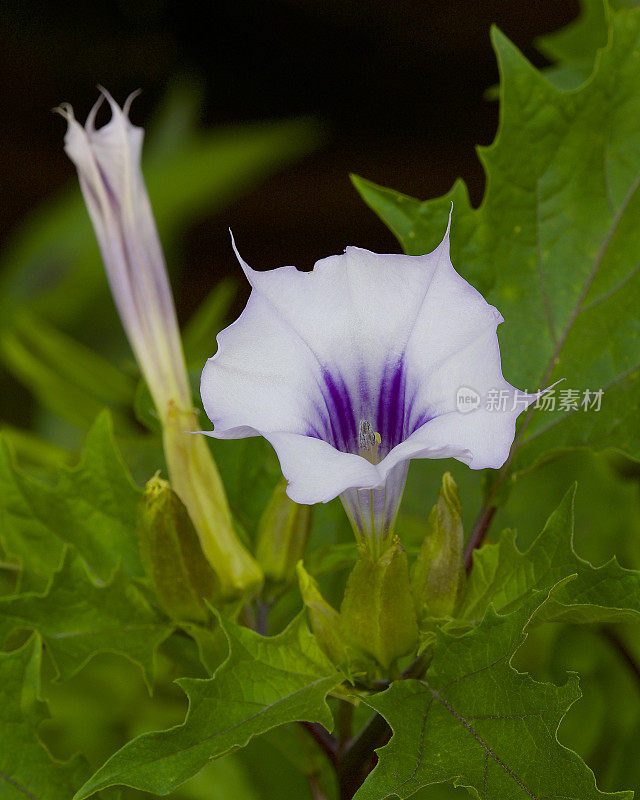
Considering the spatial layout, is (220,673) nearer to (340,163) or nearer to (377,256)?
(377,256)

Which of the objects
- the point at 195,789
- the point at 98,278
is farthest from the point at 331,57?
the point at 195,789

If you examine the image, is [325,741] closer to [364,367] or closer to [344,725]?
[344,725]

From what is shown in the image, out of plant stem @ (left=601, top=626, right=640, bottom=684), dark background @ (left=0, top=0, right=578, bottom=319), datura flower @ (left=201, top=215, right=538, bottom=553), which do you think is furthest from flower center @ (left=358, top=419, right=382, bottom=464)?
dark background @ (left=0, top=0, right=578, bottom=319)

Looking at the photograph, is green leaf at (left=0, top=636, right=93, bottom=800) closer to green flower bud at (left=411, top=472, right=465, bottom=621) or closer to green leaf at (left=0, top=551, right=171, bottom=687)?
green leaf at (left=0, top=551, right=171, bottom=687)

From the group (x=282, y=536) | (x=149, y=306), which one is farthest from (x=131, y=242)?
(x=282, y=536)

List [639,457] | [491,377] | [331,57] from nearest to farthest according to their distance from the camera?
[491,377], [639,457], [331,57]

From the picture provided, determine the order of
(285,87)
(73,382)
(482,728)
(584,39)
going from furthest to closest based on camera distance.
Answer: (285,87) < (73,382) < (584,39) < (482,728)
